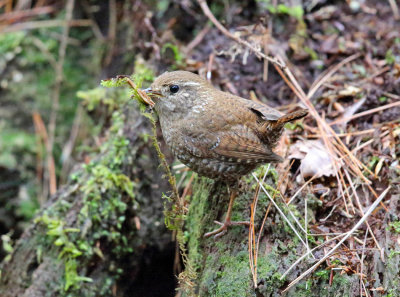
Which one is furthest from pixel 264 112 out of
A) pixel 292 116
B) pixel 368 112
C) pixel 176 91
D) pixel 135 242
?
pixel 135 242

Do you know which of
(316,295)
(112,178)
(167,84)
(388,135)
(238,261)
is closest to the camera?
(316,295)

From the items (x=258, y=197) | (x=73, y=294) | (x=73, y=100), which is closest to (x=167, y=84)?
(x=258, y=197)

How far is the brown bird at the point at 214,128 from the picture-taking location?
2867 mm

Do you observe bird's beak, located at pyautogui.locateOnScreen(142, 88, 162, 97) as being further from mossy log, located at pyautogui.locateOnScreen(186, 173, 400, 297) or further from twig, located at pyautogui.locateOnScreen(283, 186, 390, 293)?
twig, located at pyautogui.locateOnScreen(283, 186, 390, 293)

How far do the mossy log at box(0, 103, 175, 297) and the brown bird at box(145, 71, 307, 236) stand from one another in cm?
60

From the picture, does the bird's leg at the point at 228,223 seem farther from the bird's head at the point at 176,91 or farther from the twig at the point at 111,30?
the twig at the point at 111,30

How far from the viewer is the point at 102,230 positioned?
3611 mm

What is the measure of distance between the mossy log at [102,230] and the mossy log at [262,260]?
800 millimetres

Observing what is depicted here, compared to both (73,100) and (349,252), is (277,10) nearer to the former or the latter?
(349,252)

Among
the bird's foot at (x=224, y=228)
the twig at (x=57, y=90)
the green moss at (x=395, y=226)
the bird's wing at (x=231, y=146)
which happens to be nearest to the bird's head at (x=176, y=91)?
the bird's wing at (x=231, y=146)

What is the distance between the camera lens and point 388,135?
322 cm

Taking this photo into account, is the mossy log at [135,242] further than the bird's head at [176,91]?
No

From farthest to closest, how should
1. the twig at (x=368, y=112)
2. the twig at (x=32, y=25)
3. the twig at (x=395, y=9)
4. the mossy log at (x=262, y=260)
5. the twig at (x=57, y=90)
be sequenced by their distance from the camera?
the twig at (x=32, y=25) < the twig at (x=57, y=90) < the twig at (x=395, y=9) < the twig at (x=368, y=112) < the mossy log at (x=262, y=260)

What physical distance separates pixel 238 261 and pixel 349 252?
0.74m
